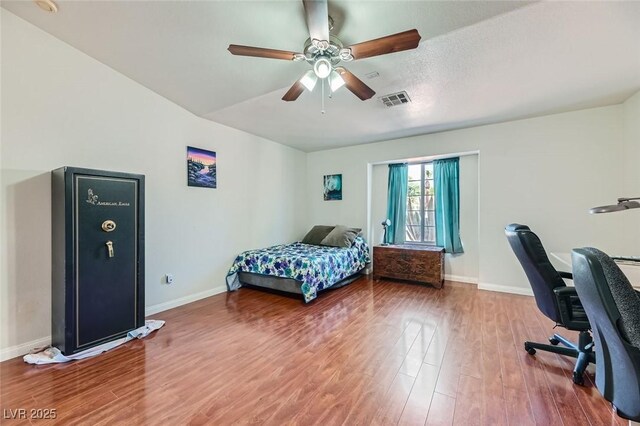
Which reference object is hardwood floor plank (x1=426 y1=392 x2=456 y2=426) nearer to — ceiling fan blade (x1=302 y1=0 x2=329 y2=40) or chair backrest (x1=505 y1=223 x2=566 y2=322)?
chair backrest (x1=505 y1=223 x2=566 y2=322)

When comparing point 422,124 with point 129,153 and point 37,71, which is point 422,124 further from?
point 37,71

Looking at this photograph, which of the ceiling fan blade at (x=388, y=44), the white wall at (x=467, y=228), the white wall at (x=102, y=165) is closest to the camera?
the ceiling fan blade at (x=388, y=44)

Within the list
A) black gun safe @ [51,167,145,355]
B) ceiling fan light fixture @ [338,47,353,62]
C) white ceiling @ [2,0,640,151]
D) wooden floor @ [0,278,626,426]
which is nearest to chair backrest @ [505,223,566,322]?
wooden floor @ [0,278,626,426]

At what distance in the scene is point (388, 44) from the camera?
1.79 metres

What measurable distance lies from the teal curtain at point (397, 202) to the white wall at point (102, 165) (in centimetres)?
256

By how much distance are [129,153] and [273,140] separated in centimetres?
251

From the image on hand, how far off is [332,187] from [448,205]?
2306mm

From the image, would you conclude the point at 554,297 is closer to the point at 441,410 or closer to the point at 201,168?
the point at 441,410

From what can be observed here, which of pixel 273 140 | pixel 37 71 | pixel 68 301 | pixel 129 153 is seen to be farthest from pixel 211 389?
pixel 273 140

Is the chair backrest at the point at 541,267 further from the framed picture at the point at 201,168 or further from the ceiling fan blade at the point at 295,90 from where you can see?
the framed picture at the point at 201,168

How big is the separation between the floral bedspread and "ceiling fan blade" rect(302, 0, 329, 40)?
264 cm

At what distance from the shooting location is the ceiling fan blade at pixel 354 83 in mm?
2165

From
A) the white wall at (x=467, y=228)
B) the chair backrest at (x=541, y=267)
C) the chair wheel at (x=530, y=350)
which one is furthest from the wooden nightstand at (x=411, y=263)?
the chair backrest at (x=541, y=267)

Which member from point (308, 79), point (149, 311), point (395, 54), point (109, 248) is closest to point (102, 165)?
point (109, 248)
